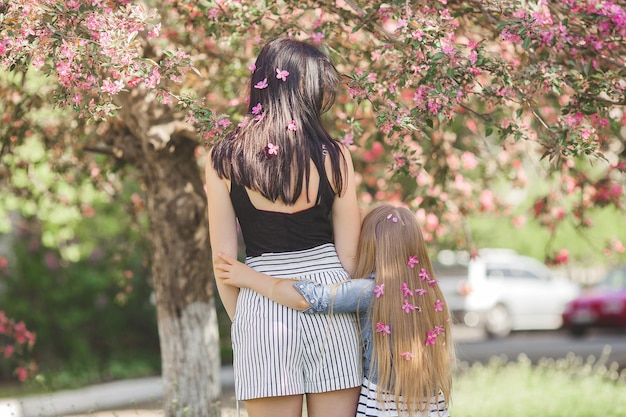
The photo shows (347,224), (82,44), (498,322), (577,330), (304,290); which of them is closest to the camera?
(304,290)

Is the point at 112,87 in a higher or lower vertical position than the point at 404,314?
higher

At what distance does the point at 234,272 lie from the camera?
316 centimetres

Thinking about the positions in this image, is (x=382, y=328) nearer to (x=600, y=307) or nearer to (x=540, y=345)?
(x=540, y=345)

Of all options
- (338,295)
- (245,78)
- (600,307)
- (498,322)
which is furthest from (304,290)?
(498,322)

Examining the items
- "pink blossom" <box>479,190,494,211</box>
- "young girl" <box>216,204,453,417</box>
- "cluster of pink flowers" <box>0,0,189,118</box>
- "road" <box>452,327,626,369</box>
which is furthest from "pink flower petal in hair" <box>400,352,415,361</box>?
"road" <box>452,327,626,369</box>

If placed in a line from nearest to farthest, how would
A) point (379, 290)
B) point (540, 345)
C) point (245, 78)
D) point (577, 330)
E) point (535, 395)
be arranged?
point (379, 290)
point (245, 78)
point (535, 395)
point (540, 345)
point (577, 330)

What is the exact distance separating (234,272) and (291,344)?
339 mm

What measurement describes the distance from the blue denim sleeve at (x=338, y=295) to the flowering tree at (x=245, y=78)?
86cm

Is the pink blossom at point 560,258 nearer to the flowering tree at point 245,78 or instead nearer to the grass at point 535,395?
the flowering tree at point 245,78

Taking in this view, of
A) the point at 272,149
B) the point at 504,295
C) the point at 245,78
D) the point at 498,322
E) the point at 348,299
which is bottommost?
the point at 498,322

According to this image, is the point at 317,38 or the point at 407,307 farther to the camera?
the point at 317,38

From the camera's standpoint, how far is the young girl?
3.09 m

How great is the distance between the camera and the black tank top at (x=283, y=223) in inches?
123

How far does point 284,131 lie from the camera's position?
3086 millimetres
